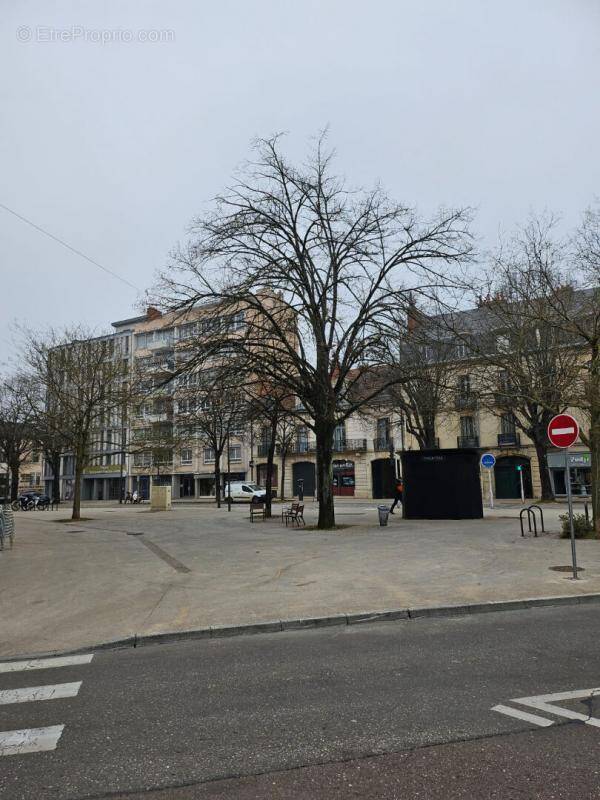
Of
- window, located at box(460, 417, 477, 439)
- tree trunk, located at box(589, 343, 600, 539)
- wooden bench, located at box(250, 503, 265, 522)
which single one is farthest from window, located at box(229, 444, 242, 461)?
tree trunk, located at box(589, 343, 600, 539)

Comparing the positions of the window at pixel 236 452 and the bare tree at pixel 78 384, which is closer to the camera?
the bare tree at pixel 78 384

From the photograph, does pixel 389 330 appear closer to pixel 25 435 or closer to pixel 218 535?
pixel 218 535

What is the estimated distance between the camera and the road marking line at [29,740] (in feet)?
12.6

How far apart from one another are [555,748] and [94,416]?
26757mm

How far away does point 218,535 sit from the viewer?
1855 cm

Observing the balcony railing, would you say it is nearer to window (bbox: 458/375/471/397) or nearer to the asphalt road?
window (bbox: 458/375/471/397)

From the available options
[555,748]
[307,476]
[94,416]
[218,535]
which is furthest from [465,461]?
[307,476]

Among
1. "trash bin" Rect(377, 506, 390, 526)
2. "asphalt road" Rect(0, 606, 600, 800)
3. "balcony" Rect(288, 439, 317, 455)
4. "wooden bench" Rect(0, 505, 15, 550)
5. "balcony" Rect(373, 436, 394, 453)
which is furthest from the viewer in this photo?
"balcony" Rect(288, 439, 317, 455)

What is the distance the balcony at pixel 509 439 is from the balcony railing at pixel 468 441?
190 cm

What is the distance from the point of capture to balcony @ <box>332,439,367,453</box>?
52500 mm

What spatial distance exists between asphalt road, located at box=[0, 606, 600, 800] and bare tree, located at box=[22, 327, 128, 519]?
2300cm

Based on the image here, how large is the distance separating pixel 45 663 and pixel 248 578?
467 centimetres

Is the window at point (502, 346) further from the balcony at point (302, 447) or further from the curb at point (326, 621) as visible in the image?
the balcony at point (302, 447)

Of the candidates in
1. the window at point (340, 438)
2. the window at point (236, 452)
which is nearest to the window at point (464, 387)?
the window at point (340, 438)
